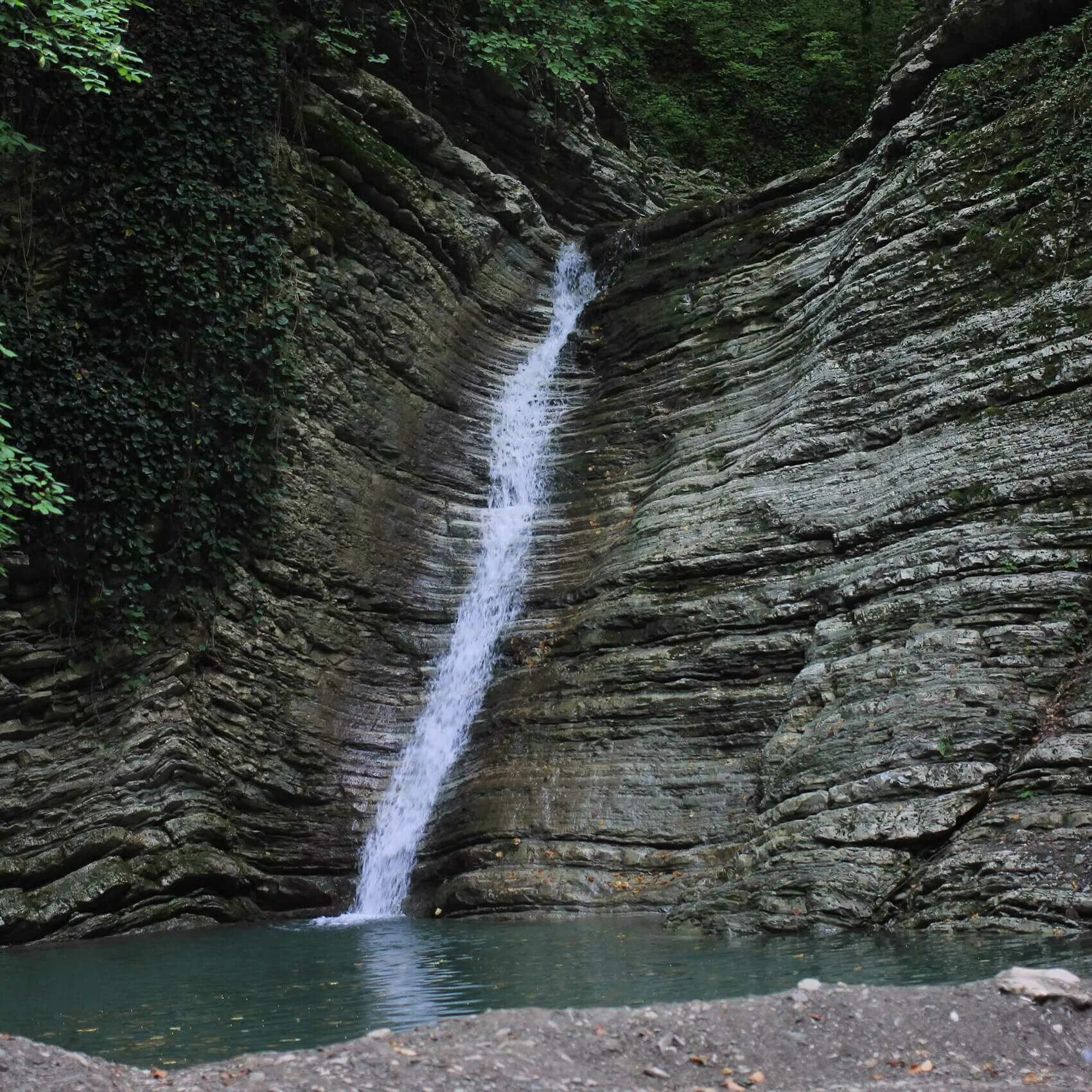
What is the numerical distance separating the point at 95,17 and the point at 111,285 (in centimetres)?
396

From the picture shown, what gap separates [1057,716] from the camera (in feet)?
29.9

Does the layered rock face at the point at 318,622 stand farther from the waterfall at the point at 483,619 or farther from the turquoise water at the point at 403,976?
the turquoise water at the point at 403,976

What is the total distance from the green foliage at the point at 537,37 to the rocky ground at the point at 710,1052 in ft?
56.8

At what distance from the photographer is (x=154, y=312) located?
13648 mm

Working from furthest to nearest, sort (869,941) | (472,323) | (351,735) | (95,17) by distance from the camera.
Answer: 1. (472,323)
2. (351,735)
3. (95,17)
4. (869,941)

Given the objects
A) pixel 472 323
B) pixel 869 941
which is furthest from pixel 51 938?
pixel 472 323

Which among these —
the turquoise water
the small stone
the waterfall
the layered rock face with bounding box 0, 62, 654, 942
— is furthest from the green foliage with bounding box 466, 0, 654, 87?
the small stone

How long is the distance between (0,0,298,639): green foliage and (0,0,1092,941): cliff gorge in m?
0.49

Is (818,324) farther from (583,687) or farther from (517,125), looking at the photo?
(517,125)

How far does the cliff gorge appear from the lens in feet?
31.8

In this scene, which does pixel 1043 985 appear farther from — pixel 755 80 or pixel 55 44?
pixel 755 80

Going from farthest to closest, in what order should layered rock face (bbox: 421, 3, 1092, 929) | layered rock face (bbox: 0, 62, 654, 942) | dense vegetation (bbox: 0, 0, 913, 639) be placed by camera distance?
dense vegetation (bbox: 0, 0, 913, 639) < layered rock face (bbox: 0, 62, 654, 942) < layered rock face (bbox: 421, 3, 1092, 929)

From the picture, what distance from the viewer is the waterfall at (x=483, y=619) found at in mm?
13453

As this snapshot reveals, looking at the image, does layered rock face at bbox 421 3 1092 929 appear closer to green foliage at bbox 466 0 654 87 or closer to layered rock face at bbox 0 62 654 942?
layered rock face at bbox 0 62 654 942
